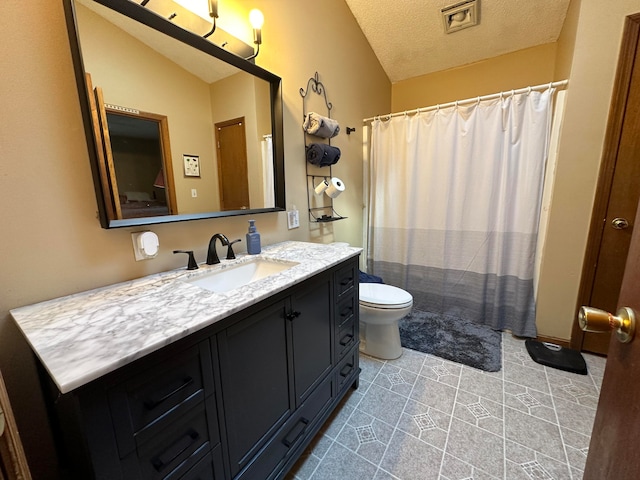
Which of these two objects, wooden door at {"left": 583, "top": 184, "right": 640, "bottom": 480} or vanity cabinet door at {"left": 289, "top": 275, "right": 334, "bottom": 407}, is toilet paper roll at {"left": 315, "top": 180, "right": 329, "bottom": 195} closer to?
vanity cabinet door at {"left": 289, "top": 275, "right": 334, "bottom": 407}

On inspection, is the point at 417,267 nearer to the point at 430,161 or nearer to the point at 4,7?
the point at 430,161

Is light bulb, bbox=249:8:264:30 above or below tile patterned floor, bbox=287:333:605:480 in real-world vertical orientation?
above

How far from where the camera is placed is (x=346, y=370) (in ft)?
4.98

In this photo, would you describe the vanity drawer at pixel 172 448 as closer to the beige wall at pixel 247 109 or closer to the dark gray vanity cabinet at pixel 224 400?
the dark gray vanity cabinet at pixel 224 400

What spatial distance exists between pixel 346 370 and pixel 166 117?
1539 mm

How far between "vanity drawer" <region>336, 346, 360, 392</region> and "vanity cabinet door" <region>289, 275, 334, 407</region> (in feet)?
0.47

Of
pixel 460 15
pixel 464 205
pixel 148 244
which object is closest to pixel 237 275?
pixel 148 244

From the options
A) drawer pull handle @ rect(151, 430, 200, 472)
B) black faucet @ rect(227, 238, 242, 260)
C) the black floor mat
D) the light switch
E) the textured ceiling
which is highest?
the textured ceiling

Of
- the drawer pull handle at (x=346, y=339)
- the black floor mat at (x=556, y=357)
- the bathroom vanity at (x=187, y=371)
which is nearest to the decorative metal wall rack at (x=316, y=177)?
the bathroom vanity at (x=187, y=371)

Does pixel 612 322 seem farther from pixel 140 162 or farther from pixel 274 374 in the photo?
pixel 140 162

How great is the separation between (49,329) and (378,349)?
176 centimetres

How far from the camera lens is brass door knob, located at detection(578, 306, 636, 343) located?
0.52 metres

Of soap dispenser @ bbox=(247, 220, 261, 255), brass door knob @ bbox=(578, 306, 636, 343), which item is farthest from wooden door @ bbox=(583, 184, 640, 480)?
soap dispenser @ bbox=(247, 220, 261, 255)

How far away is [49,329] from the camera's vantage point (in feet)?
2.32
